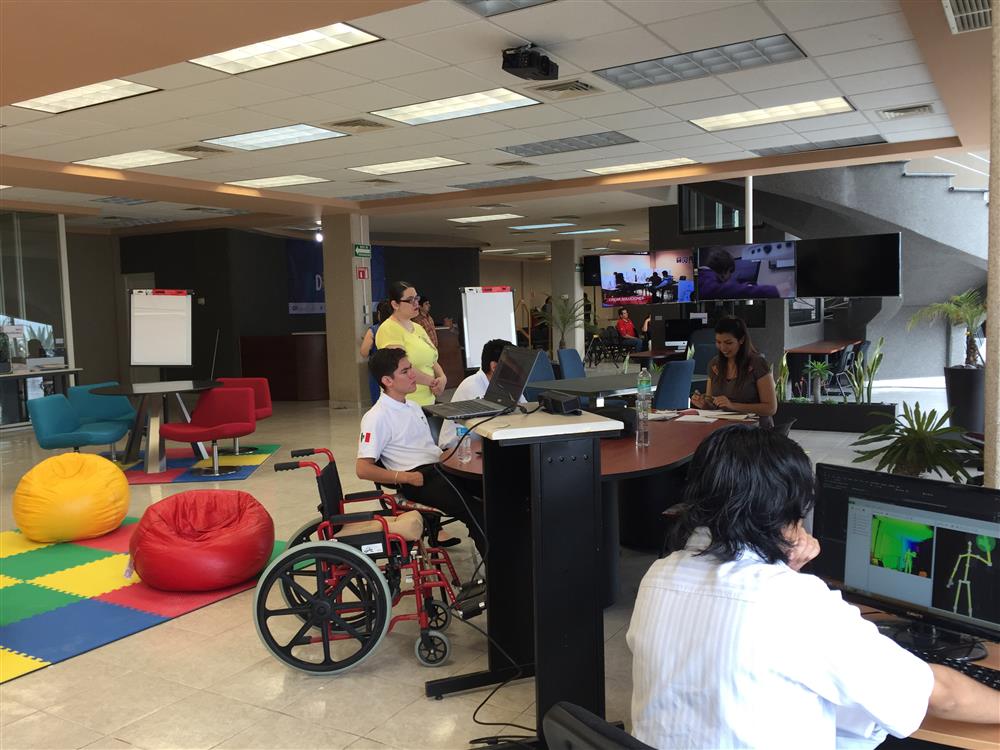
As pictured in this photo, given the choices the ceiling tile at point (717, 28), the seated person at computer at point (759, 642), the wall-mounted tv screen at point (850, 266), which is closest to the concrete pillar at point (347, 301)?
the wall-mounted tv screen at point (850, 266)

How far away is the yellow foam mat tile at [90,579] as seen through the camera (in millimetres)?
4621

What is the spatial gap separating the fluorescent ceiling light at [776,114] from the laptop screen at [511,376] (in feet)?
14.7

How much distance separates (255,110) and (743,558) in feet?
19.3

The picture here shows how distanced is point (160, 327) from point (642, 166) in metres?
5.99

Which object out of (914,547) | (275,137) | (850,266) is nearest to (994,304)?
(914,547)

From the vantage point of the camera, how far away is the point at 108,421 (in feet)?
28.0

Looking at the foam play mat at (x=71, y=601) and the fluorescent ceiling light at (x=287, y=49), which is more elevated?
the fluorescent ceiling light at (x=287, y=49)

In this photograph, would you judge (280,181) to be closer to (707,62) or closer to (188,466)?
(188,466)

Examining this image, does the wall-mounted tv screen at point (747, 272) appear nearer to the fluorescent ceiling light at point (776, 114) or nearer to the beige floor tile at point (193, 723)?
the fluorescent ceiling light at point (776, 114)

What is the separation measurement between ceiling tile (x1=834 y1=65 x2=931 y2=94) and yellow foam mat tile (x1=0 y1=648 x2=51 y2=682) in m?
6.24

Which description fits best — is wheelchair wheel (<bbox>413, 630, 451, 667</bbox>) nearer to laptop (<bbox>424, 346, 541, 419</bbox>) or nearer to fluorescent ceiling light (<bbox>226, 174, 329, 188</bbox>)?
laptop (<bbox>424, 346, 541, 419</bbox>)

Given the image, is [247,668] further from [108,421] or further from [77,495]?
[108,421]

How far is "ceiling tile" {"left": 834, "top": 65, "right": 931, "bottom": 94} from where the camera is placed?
226 inches

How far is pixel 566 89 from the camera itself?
19.7ft
